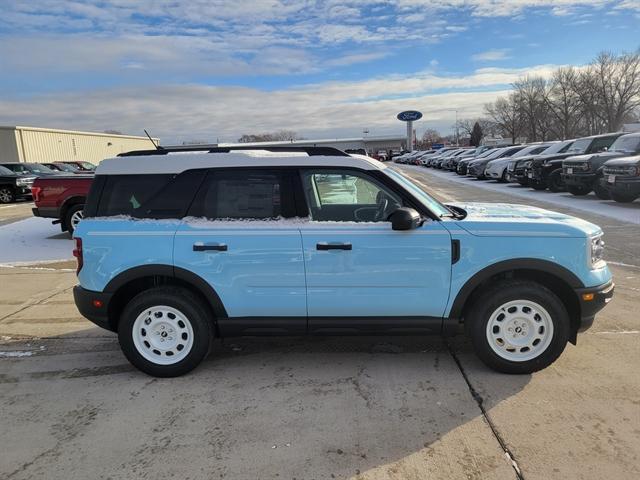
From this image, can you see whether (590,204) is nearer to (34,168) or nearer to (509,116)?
(34,168)

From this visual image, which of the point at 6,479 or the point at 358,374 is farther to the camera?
the point at 358,374

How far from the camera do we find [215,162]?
412 cm

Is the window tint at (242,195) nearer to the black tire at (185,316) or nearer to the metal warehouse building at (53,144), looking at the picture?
the black tire at (185,316)

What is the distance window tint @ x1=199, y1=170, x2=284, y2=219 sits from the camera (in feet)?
13.4

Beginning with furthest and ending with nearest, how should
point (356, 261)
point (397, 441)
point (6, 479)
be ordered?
1. point (356, 261)
2. point (397, 441)
3. point (6, 479)

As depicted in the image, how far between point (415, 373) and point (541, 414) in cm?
99

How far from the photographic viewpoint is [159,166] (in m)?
4.14

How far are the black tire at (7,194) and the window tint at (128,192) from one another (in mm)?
20762

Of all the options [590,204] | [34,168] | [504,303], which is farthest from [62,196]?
[34,168]

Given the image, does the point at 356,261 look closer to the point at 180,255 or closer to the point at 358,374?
the point at 358,374

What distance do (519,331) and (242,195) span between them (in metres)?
2.41

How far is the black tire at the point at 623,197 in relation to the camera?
1355 cm

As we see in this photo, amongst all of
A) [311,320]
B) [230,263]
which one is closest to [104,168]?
[230,263]

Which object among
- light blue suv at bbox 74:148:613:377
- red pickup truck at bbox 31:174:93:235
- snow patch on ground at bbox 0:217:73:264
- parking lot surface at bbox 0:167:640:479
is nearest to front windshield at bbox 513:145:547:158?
red pickup truck at bbox 31:174:93:235
